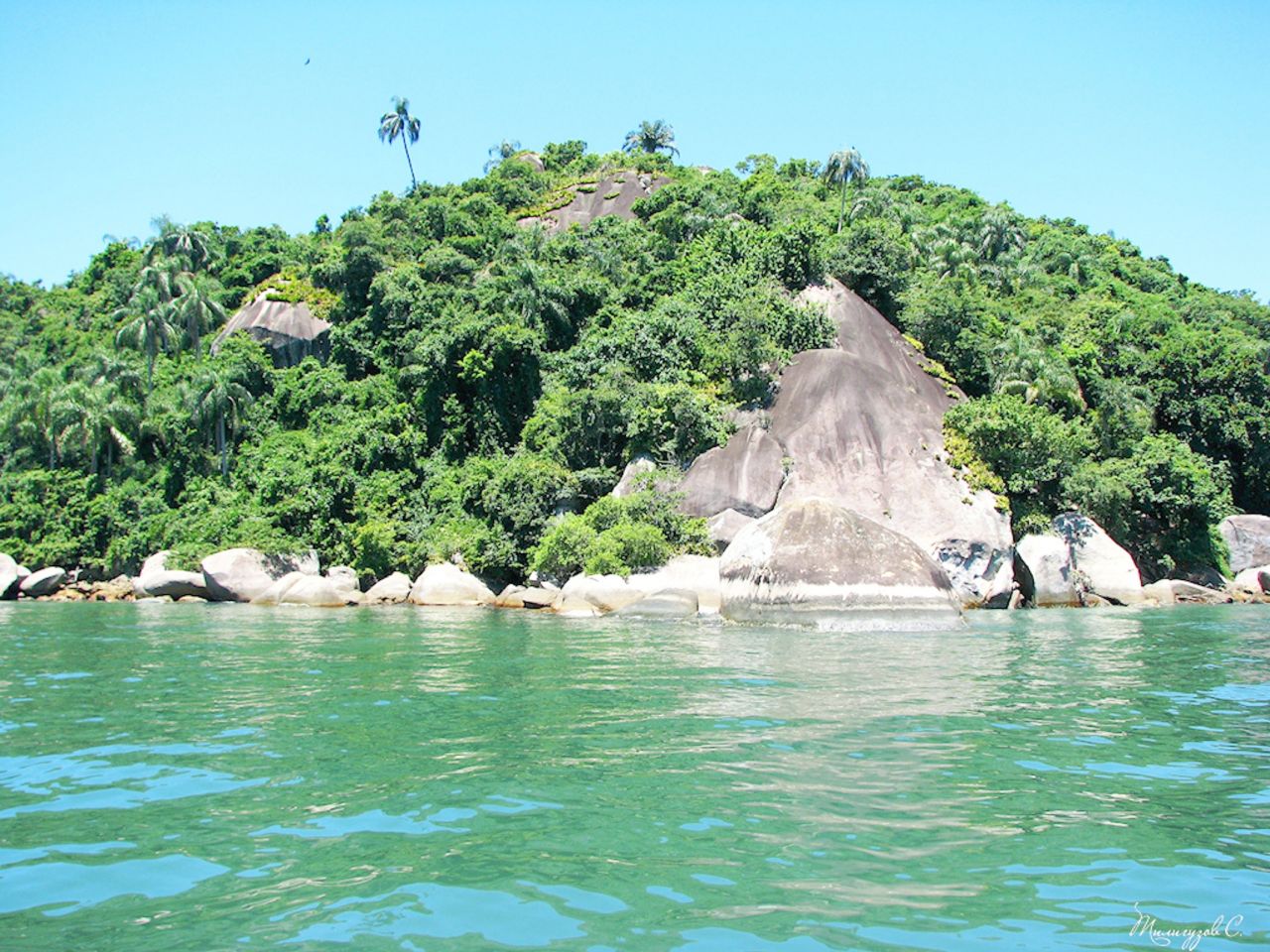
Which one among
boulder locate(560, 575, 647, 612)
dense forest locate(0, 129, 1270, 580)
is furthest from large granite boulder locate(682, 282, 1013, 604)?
boulder locate(560, 575, 647, 612)

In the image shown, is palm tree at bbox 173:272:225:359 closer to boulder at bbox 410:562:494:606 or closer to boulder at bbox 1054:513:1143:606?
boulder at bbox 410:562:494:606

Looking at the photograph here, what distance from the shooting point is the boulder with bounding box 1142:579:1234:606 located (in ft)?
105

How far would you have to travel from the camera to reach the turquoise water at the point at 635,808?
445 centimetres

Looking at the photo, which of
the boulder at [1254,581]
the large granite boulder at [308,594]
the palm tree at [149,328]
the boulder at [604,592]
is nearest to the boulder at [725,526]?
the boulder at [604,592]

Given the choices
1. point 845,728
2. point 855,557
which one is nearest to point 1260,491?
point 855,557

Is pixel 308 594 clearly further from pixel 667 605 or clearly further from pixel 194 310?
pixel 194 310

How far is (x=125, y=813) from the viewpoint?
6191mm

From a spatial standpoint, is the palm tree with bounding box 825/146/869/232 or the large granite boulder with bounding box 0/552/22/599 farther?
the palm tree with bounding box 825/146/869/232

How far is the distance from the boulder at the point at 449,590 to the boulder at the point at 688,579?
6.78m

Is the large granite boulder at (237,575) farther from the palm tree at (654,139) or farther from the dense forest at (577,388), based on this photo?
the palm tree at (654,139)

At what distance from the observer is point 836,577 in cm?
2136

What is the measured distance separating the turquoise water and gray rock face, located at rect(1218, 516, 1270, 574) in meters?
29.5

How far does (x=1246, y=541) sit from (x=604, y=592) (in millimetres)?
28134

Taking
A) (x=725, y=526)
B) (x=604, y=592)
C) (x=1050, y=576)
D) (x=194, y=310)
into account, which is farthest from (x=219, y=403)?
(x=1050, y=576)
